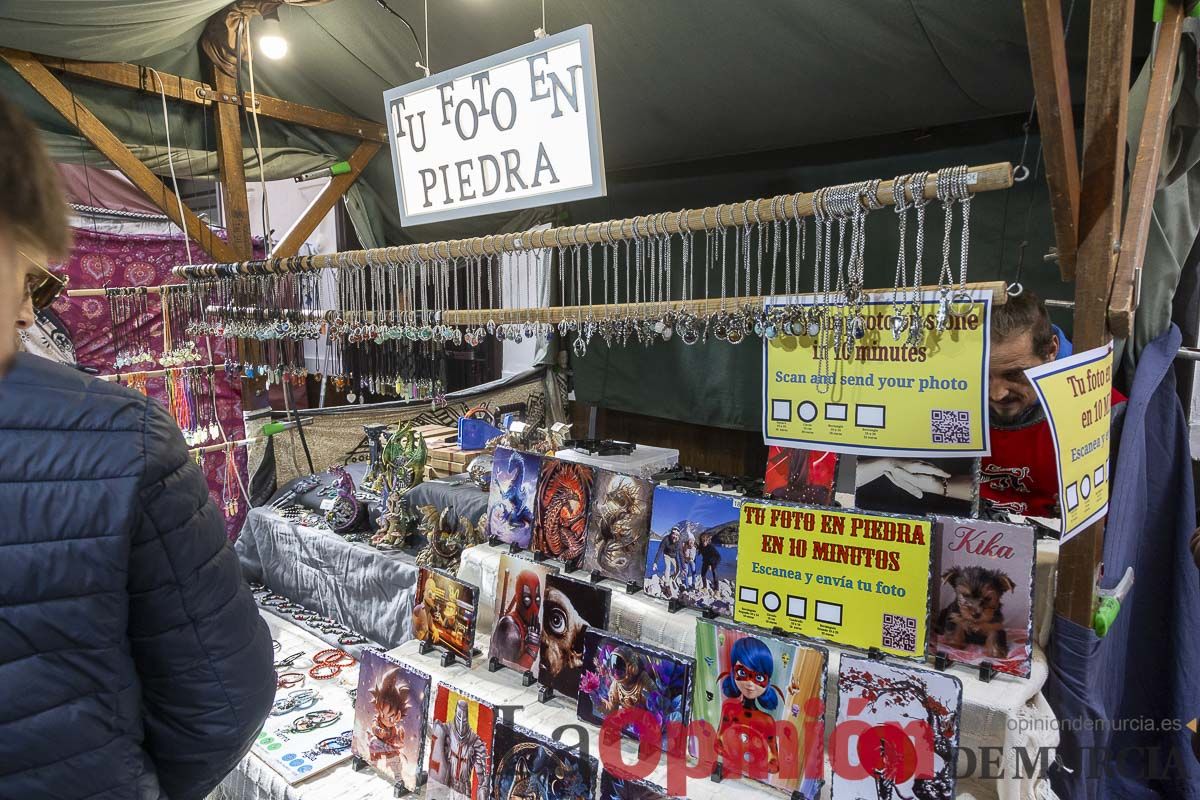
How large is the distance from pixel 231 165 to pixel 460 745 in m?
3.37

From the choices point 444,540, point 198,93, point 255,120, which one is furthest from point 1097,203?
point 198,93

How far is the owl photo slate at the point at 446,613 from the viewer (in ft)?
5.98

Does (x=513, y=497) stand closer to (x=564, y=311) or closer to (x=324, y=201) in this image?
(x=564, y=311)

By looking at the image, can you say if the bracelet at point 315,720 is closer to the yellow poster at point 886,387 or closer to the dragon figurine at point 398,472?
the dragon figurine at point 398,472

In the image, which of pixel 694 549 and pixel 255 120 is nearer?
pixel 694 549

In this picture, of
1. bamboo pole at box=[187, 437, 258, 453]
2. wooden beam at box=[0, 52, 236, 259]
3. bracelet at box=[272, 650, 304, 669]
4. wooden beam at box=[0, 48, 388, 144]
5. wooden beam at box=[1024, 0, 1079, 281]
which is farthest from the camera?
bamboo pole at box=[187, 437, 258, 453]

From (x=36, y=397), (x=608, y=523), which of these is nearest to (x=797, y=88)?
(x=608, y=523)

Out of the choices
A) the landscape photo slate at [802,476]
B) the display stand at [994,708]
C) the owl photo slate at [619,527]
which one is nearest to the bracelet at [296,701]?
the display stand at [994,708]

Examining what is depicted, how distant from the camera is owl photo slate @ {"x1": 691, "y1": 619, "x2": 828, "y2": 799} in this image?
51.5 inches

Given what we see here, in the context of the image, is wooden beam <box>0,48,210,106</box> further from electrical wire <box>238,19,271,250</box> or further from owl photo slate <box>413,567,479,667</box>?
owl photo slate <box>413,567,479,667</box>

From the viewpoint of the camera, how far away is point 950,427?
1282mm

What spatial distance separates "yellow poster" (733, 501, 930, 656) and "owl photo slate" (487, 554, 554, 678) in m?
0.56

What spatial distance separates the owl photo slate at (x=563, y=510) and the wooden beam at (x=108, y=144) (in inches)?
110

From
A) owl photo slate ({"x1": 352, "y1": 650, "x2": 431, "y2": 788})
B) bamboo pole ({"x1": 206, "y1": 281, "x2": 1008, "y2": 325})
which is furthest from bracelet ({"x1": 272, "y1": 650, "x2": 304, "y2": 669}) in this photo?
bamboo pole ({"x1": 206, "y1": 281, "x2": 1008, "y2": 325})
